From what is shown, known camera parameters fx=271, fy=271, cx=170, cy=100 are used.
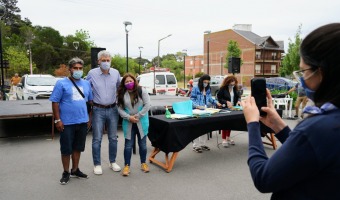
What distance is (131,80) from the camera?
4453 millimetres

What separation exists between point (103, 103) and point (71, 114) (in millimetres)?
596

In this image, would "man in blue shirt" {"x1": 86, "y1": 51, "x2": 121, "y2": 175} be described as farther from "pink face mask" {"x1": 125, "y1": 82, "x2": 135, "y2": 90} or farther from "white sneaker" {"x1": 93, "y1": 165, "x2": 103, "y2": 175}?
"pink face mask" {"x1": 125, "y1": 82, "x2": 135, "y2": 90}

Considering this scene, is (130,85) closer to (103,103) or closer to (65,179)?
(103,103)

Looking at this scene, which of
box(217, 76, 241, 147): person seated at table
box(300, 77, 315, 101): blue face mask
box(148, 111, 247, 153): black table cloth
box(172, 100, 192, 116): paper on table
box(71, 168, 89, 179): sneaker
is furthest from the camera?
box(217, 76, 241, 147): person seated at table

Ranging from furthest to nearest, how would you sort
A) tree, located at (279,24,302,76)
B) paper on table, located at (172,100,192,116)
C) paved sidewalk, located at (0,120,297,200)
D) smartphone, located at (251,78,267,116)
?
1. tree, located at (279,24,302,76)
2. paper on table, located at (172,100,192,116)
3. paved sidewalk, located at (0,120,297,200)
4. smartphone, located at (251,78,267,116)

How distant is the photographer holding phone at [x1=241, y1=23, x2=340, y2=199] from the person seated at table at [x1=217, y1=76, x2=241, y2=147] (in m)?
5.29

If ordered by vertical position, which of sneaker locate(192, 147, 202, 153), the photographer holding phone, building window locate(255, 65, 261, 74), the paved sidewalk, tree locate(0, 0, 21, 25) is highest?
tree locate(0, 0, 21, 25)

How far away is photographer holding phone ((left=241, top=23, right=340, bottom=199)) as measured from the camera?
0.89 m

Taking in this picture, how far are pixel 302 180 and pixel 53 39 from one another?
194 feet

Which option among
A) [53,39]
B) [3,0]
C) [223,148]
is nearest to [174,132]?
[223,148]

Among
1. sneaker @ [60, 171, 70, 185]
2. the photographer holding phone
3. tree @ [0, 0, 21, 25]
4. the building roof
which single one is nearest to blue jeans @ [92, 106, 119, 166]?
sneaker @ [60, 171, 70, 185]

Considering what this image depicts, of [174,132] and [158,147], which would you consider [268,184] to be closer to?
[174,132]

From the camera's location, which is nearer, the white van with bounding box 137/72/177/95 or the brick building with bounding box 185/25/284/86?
the white van with bounding box 137/72/177/95

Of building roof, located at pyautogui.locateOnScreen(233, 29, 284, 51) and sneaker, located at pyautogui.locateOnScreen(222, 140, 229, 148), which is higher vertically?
building roof, located at pyautogui.locateOnScreen(233, 29, 284, 51)
